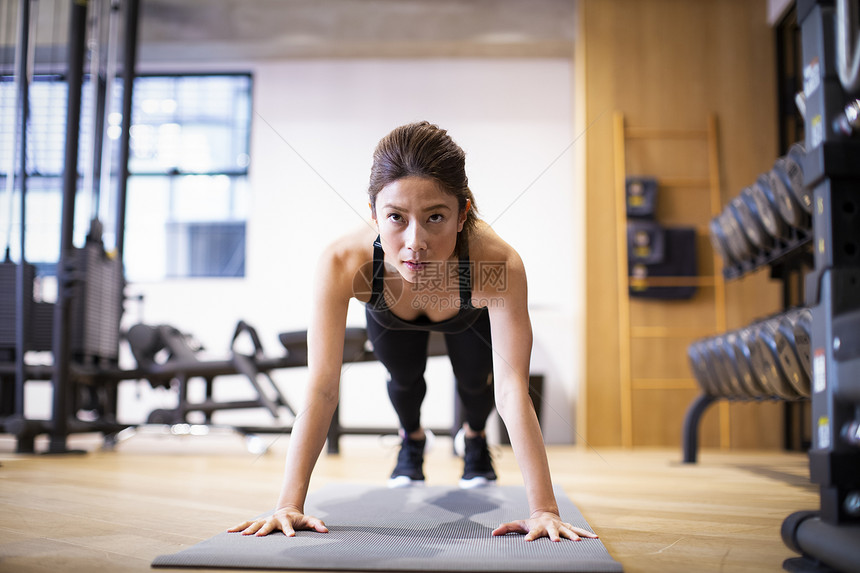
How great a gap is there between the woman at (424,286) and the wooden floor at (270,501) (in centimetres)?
20

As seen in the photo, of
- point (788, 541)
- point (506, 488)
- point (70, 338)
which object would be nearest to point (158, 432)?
point (70, 338)

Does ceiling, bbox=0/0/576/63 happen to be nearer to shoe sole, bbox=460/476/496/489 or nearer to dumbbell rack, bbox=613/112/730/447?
dumbbell rack, bbox=613/112/730/447

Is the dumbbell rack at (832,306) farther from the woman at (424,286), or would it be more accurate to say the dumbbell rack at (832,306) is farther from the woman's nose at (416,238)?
the woman's nose at (416,238)

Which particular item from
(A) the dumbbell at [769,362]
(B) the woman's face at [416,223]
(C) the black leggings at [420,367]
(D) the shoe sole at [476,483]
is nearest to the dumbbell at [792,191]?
(A) the dumbbell at [769,362]

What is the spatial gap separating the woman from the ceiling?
4.42 meters

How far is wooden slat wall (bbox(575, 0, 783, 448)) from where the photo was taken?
4.73 m

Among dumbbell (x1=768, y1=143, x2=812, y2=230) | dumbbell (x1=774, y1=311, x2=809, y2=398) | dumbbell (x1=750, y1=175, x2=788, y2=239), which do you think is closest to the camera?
dumbbell (x1=774, y1=311, x2=809, y2=398)

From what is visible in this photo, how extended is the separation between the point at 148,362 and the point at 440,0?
11.2 feet

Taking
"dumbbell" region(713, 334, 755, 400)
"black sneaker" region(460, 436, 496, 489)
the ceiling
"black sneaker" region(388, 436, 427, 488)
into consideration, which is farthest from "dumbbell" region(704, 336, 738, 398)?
the ceiling

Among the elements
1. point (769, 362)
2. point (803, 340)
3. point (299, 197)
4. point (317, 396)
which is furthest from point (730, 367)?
point (299, 197)

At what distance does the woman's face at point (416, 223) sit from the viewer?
1.21 metres

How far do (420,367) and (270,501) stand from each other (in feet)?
1.79

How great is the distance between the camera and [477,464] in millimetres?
2230

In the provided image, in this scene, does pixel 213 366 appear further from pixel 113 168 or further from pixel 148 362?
pixel 113 168
